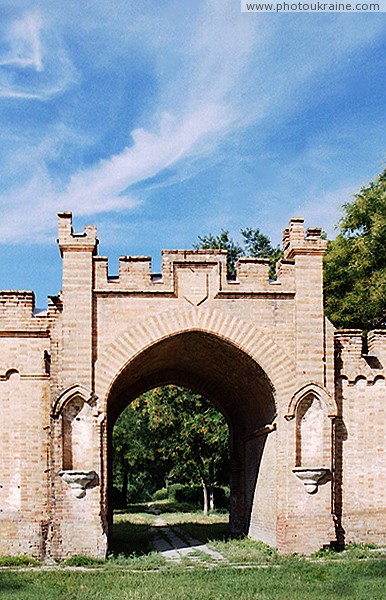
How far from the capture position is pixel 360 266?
2477 cm

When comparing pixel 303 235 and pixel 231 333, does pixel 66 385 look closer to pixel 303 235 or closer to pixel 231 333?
pixel 231 333

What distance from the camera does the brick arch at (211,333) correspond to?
1403cm

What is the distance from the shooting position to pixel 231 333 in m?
14.4

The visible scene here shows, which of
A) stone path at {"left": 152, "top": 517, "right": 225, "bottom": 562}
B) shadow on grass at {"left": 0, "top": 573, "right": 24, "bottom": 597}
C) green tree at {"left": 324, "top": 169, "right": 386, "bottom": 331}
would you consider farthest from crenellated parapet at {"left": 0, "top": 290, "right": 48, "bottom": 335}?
green tree at {"left": 324, "top": 169, "right": 386, "bottom": 331}

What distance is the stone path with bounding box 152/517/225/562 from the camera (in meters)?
14.3

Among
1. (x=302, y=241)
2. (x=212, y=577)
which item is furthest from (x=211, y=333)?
(x=212, y=577)

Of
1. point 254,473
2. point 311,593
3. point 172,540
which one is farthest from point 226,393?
point 311,593

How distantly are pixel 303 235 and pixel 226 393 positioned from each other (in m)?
5.55

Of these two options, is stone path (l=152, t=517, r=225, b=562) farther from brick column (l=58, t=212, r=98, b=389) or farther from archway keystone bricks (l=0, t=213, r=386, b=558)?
brick column (l=58, t=212, r=98, b=389)

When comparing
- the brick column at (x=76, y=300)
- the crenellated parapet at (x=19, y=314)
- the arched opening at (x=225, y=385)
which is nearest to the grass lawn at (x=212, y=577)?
the arched opening at (x=225, y=385)

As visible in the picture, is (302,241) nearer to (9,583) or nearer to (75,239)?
(75,239)

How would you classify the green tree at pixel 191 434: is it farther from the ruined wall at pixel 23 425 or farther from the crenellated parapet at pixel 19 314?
the crenellated parapet at pixel 19 314

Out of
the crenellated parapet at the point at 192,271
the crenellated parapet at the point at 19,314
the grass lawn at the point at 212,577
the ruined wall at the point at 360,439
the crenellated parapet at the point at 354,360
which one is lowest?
the grass lawn at the point at 212,577

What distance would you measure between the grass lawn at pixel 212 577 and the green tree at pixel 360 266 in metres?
11.8
